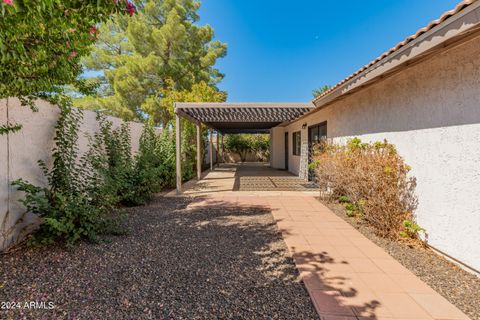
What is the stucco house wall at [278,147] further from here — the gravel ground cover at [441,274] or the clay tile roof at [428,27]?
the gravel ground cover at [441,274]

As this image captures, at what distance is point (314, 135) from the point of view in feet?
33.0

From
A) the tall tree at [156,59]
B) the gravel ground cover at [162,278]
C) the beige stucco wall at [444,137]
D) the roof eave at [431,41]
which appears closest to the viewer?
the gravel ground cover at [162,278]

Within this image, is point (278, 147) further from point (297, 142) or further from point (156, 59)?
point (156, 59)

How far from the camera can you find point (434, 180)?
361cm

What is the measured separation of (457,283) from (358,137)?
3934mm

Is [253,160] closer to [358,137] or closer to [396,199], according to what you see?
[358,137]

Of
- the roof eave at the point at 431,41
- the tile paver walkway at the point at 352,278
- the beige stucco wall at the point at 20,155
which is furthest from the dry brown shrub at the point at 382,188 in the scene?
the beige stucco wall at the point at 20,155

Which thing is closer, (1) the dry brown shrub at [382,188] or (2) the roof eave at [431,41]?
(2) the roof eave at [431,41]

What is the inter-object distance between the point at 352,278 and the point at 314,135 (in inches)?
307

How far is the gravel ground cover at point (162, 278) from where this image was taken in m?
2.28

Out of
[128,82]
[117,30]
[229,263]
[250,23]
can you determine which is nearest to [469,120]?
[229,263]

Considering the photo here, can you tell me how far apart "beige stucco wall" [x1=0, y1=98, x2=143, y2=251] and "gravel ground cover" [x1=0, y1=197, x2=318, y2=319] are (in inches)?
18.2

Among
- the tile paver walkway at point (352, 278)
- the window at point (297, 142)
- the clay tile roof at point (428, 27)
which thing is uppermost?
the clay tile roof at point (428, 27)

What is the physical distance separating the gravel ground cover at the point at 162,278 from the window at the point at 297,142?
8.90 m
